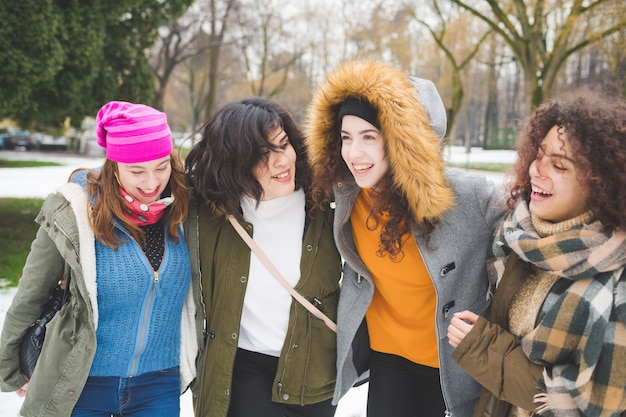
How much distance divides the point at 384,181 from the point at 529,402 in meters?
1.09

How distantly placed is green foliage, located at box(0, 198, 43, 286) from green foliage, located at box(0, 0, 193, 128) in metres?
1.81

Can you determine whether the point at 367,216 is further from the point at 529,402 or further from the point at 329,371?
the point at 529,402

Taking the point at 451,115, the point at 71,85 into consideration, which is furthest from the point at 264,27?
the point at 71,85

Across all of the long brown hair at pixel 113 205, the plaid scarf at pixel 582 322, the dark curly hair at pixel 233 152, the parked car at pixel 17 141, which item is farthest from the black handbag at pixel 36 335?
the parked car at pixel 17 141

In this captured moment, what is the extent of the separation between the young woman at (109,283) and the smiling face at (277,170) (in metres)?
0.44

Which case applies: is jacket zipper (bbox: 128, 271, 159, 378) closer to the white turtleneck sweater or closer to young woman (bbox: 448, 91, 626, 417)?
the white turtleneck sweater

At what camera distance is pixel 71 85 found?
7.88m

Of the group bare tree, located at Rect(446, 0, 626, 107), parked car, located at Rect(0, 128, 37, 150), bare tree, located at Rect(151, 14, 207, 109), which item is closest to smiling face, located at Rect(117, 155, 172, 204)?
bare tree, located at Rect(446, 0, 626, 107)

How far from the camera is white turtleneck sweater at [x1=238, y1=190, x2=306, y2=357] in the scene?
2.46 m

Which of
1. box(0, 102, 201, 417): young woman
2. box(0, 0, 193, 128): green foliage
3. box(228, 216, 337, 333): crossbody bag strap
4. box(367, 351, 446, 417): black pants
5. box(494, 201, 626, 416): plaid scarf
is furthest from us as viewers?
box(0, 0, 193, 128): green foliage

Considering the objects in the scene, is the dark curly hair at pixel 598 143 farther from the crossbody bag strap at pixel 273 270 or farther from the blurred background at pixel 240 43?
the crossbody bag strap at pixel 273 270

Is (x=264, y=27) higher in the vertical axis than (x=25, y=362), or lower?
higher

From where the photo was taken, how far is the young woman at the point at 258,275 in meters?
2.45

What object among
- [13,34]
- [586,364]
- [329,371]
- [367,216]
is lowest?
[329,371]
